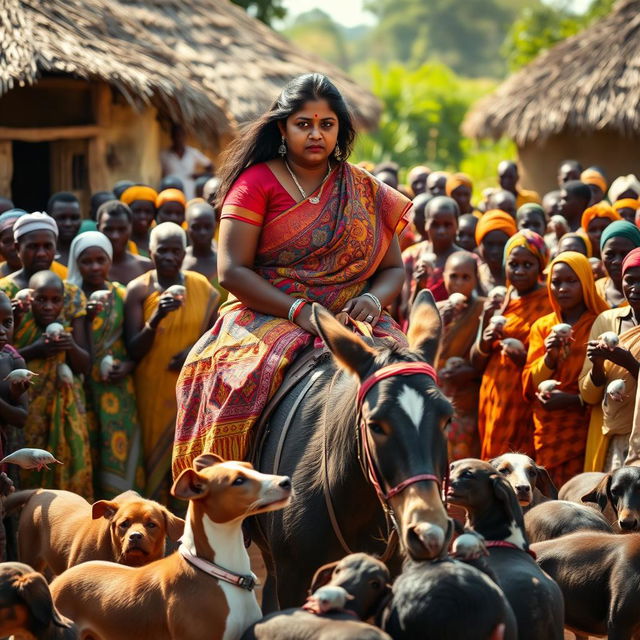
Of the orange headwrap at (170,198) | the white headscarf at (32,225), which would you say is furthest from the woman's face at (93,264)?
the orange headwrap at (170,198)

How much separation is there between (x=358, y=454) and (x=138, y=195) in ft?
24.9

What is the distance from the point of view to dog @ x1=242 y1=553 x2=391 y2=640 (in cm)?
398

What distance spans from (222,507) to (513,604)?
1157 mm

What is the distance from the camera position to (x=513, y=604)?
182 inches

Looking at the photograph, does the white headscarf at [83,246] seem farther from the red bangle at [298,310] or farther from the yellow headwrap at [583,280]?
the red bangle at [298,310]

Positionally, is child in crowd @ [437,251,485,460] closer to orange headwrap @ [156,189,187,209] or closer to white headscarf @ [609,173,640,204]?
orange headwrap @ [156,189,187,209]

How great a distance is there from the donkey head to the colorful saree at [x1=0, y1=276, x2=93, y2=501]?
13.6ft

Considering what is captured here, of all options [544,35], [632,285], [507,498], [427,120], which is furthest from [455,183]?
[427,120]

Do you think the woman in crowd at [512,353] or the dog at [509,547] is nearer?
the dog at [509,547]

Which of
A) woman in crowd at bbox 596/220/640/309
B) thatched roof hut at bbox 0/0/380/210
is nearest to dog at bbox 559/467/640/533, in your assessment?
woman in crowd at bbox 596/220/640/309

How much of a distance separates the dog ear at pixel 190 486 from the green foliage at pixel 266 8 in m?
21.6

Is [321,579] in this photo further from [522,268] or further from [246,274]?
[522,268]

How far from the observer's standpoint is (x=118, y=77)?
1344 cm

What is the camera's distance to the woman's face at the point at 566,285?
8086 mm
